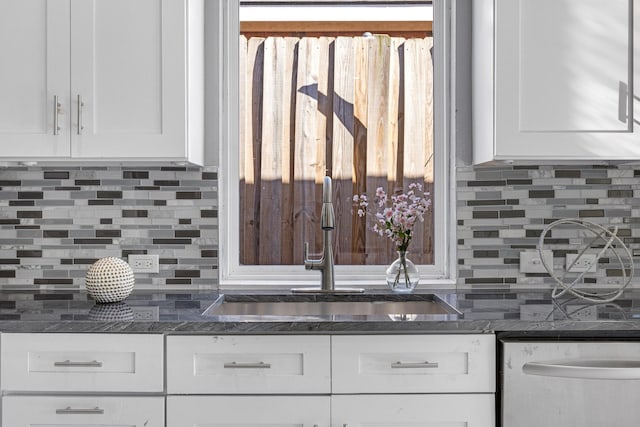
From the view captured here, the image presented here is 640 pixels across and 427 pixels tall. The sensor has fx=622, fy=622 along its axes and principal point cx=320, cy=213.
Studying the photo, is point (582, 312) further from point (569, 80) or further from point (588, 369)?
point (569, 80)

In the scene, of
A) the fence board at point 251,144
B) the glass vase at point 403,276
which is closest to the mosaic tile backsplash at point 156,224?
the fence board at point 251,144

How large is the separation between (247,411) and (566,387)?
867mm

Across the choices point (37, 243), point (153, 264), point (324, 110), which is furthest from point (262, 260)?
point (37, 243)

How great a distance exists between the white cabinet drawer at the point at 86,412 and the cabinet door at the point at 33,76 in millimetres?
767

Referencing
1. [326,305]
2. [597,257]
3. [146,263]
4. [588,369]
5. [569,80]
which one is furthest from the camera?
[146,263]

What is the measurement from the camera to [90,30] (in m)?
1.99

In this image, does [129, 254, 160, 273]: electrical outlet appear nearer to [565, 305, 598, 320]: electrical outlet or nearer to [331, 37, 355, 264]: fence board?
[331, 37, 355, 264]: fence board

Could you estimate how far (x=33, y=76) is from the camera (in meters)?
1.99

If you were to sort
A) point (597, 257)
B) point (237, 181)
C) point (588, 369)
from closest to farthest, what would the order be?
point (588, 369), point (597, 257), point (237, 181)

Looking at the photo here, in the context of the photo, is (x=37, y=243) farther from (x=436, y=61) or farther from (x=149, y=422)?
(x=436, y=61)

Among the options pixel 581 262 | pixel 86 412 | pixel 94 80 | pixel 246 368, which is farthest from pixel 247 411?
pixel 581 262

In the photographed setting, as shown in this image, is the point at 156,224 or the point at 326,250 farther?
the point at 156,224

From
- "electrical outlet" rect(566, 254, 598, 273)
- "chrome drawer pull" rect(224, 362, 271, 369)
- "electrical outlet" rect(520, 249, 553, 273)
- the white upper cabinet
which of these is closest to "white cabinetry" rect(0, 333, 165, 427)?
"chrome drawer pull" rect(224, 362, 271, 369)

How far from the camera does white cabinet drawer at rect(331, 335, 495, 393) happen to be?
1.71 meters
